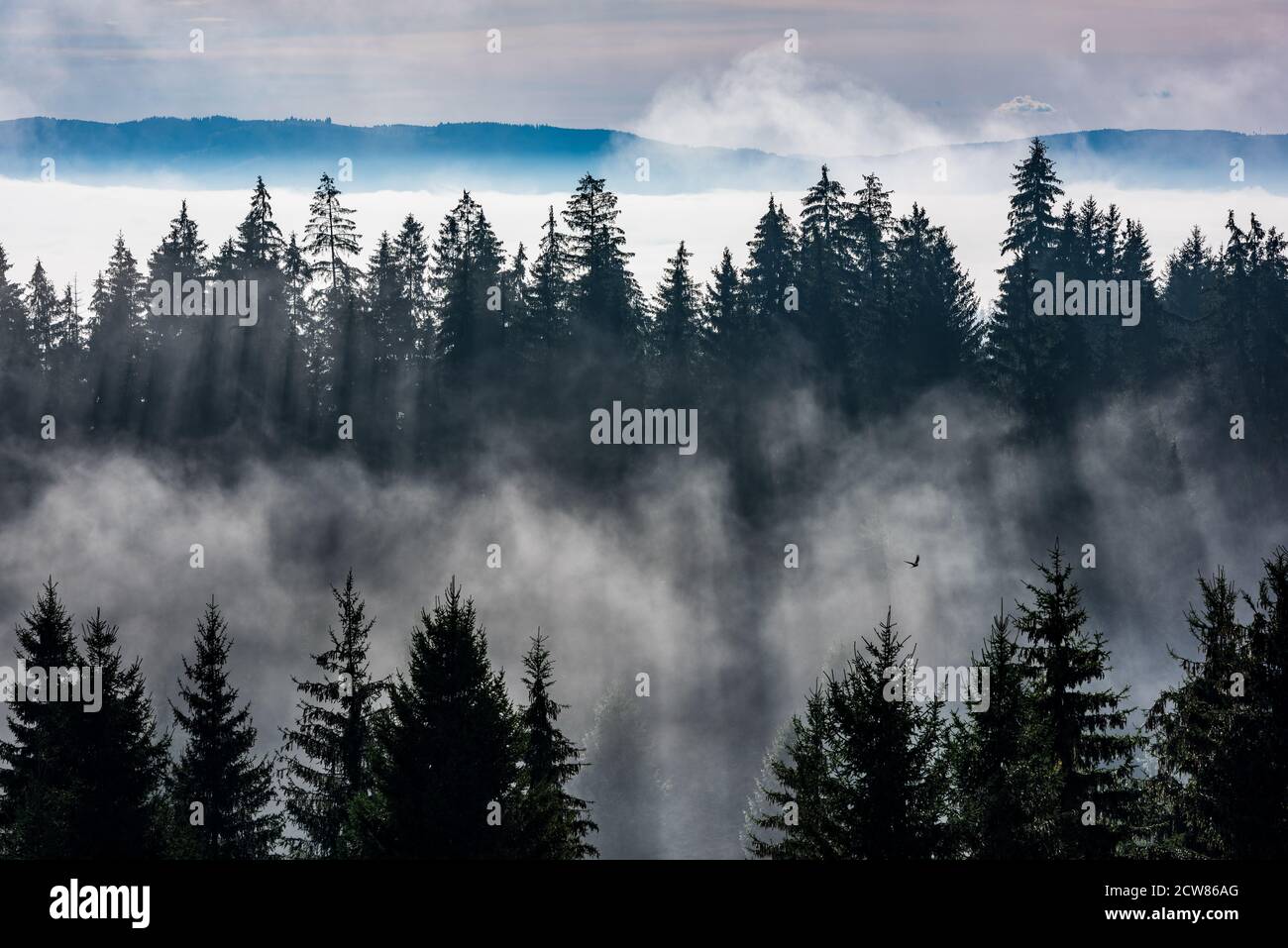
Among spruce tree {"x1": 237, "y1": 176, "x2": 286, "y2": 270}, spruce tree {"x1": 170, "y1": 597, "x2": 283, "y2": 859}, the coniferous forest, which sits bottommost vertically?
spruce tree {"x1": 170, "y1": 597, "x2": 283, "y2": 859}

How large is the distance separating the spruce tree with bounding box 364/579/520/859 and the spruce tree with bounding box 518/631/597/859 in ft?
1.34

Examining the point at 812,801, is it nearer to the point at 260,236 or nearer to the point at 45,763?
the point at 45,763

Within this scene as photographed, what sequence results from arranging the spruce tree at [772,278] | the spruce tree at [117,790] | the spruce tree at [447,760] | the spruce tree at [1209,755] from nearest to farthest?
1. the spruce tree at [447,760]
2. the spruce tree at [1209,755]
3. the spruce tree at [117,790]
4. the spruce tree at [772,278]

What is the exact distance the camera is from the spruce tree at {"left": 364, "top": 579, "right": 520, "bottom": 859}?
21.7 m

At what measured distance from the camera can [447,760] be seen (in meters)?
22.2

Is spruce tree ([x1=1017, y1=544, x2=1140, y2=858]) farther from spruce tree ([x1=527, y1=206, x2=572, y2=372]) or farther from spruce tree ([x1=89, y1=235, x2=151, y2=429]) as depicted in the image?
spruce tree ([x1=89, y1=235, x2=151, y2=429])

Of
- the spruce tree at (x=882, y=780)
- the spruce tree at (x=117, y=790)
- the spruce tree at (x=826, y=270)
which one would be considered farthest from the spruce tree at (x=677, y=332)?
the spruce tree at (x=882, y=780)

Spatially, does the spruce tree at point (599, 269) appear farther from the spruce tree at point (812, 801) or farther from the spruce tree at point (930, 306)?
the spruce tree at point (812, 801)

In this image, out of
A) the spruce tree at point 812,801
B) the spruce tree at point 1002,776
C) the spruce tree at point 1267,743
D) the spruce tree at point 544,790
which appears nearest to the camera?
the spruce tree at point 812,801

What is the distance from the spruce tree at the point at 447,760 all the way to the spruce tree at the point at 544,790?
41 cm

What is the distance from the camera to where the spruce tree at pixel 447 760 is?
853 inches

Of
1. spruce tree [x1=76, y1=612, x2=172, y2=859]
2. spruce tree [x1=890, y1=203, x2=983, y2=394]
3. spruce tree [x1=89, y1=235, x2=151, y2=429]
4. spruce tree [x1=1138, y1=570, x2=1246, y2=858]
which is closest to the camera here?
spruce tree [x1=1138, y1=570, x2=1246, y2=858]

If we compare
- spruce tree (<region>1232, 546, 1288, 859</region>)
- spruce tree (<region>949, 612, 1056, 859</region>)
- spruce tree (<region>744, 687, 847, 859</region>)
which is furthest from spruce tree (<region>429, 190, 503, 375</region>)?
spruce tree (<region>1232, 546, 1288, 859</region>)
